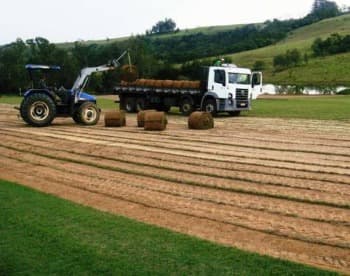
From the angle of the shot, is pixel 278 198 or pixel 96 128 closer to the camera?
pixel 278 198

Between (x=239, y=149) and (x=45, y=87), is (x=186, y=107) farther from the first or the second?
(x=239, y=149)

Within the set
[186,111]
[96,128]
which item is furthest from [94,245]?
[186,111]

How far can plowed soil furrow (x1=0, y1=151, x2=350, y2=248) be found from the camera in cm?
696

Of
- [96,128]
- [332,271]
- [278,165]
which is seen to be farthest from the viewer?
[96,128]

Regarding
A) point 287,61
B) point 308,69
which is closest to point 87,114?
point 308,69

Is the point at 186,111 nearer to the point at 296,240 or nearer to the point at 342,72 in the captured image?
the point at 296,240

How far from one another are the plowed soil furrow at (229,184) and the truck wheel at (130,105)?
657 inches

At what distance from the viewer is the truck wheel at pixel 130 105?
29.4 metres

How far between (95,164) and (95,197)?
10.4 feet

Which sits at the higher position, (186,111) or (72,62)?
(72,62)

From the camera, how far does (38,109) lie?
65.8 feet

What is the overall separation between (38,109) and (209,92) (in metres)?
8.54

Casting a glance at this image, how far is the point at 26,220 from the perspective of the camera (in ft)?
24.4

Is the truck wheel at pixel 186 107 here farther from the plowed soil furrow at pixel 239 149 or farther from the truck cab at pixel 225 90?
the plowed soil furrow at pixel 239 149
